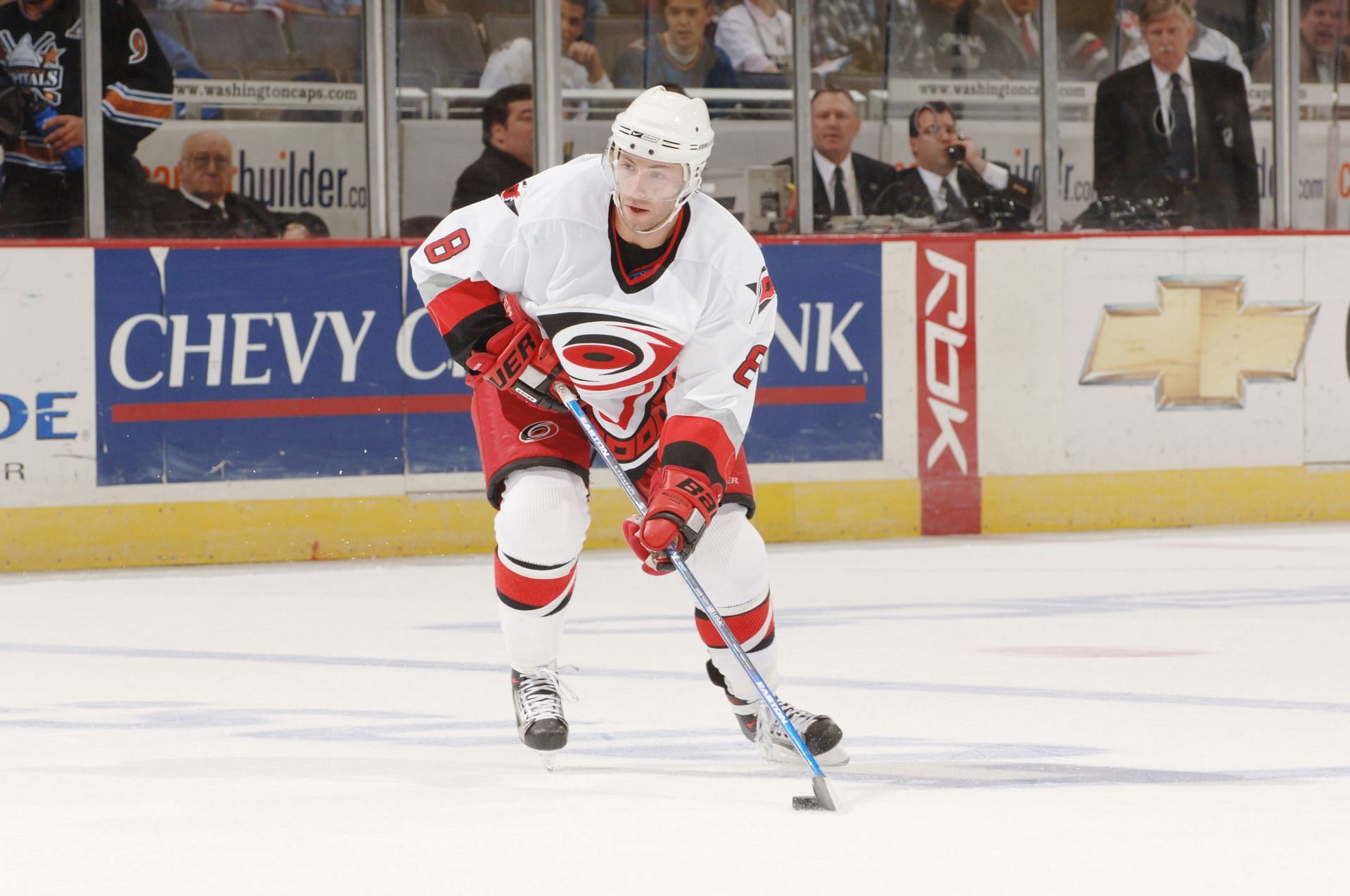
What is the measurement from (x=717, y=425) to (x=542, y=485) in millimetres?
351

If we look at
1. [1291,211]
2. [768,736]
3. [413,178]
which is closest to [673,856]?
[768,736]

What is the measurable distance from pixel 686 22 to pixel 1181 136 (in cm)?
229

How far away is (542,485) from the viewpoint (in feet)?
12.7

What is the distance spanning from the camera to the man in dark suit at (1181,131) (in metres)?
9.20

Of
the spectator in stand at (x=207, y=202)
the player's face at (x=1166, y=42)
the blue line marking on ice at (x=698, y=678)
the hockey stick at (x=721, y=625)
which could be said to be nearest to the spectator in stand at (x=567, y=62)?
the spectator in stand at (x=207, y=202)

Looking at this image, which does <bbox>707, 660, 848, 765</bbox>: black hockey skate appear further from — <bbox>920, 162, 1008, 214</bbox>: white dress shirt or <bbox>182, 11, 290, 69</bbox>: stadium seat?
<bbox>920, 162, 1008, 214</bbox>: white dress shirt

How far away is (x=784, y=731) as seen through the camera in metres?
3.78

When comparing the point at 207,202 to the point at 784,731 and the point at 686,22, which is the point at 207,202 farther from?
the point at 784,731

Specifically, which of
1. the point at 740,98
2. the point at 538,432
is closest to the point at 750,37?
the point at 740,98

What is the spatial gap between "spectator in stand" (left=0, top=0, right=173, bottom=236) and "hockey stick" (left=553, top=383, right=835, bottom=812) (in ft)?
13.7

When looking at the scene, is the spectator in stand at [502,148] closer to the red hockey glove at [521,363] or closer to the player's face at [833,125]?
the player's face at [833,125]

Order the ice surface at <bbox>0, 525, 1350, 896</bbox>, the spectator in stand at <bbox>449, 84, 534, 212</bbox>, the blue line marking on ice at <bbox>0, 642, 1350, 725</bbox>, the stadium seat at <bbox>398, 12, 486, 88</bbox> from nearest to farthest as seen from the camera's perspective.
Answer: the ice surface at <bbox>0, 525, 1350, 896</bbox>, the blue line marking on ice at <bbox>0, 642, 1350, 725</bbox>, the stadium seat at <bbox>398, 12, 486, 88</bbox>, the spectator in stand at <bbox>449, 84, 534, 212</bbox>

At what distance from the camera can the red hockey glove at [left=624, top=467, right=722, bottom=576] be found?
3.67 meters

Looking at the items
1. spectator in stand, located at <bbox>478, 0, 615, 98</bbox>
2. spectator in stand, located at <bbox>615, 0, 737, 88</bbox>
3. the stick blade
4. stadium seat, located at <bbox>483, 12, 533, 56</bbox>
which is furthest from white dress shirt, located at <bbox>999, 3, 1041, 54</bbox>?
the stick blade
